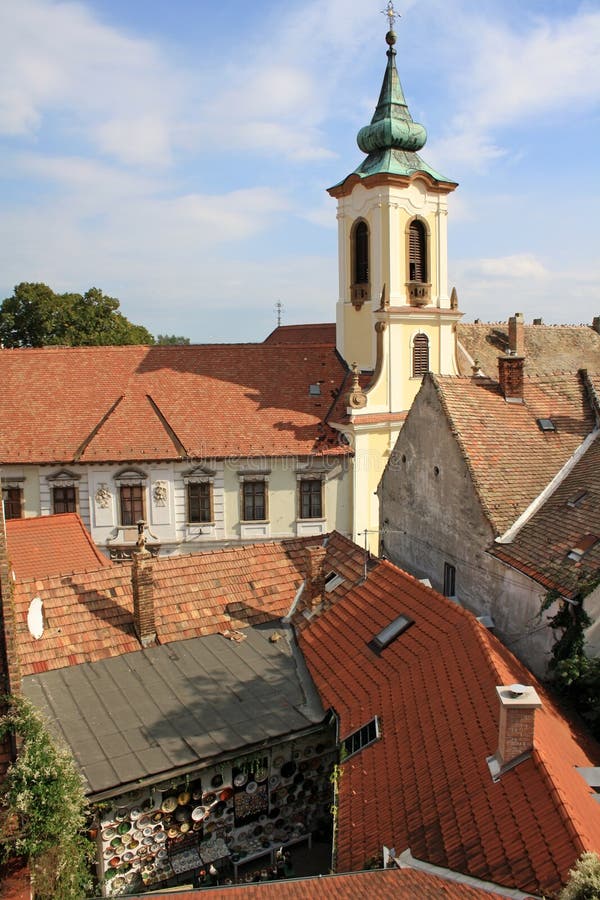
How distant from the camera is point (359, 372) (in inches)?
1129

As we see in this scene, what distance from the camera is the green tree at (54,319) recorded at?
144 feet

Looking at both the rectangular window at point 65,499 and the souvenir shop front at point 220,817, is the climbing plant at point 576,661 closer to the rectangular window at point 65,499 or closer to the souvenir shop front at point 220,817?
the souvenir shop front at point 220,817

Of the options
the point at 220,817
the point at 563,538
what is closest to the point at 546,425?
the point at 563,538

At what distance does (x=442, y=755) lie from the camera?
9.59 metres

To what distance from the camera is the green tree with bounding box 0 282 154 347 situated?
4381cm

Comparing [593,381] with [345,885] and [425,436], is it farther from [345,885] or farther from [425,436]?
[345,885]

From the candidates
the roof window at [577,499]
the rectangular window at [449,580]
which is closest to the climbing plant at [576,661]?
the roof window at [577,499]

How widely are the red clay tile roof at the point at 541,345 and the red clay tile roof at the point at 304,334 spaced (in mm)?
6556

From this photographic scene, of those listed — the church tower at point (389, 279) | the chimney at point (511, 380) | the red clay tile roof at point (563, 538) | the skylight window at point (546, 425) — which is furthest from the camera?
the church tower at point (389, 279)

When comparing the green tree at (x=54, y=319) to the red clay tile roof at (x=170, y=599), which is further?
the green tree at (x=54, y=319)

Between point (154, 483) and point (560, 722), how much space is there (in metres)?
17.7

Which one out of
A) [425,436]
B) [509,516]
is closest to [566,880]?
[509,516]

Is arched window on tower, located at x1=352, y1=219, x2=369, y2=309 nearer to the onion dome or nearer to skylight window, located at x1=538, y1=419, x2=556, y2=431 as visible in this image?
the onion dome

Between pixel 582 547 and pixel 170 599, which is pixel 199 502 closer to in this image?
pixel 170 599
